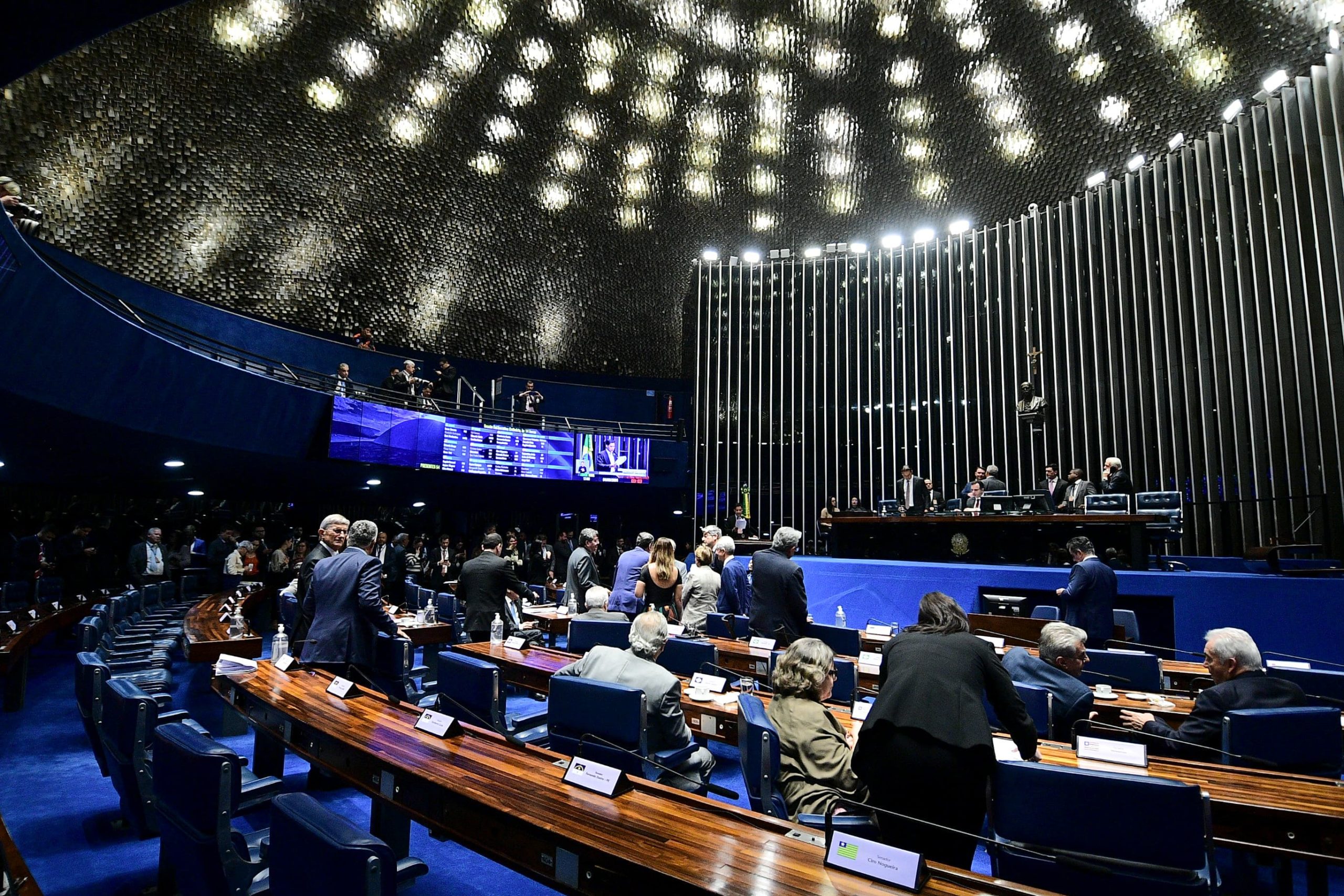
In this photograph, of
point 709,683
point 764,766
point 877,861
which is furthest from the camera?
point 709,683

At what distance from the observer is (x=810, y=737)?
266cm

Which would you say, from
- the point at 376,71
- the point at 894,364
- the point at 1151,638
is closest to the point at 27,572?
the point at 376,71

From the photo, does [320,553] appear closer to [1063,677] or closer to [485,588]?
[485,588]

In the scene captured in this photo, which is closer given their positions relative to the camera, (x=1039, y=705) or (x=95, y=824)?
(x=1039, y=705)

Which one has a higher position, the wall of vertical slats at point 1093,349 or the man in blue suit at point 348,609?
the wall of vertical slats at point 1093,349

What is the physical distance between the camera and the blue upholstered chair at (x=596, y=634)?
4.71 meters

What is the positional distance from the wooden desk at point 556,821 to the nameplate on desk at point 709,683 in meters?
1.29

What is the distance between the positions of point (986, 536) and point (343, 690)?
766cm

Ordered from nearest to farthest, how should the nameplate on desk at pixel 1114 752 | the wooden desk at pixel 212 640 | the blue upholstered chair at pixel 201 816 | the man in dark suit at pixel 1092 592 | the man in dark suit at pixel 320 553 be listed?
the blue upholstered chair at pixel 201 816
the nameplate on desk at pixel 1114 752
the man in dark suit at pixel 320 553
the wooden desk at pixel 212 640
the man in dark suit at pixel 1092 592

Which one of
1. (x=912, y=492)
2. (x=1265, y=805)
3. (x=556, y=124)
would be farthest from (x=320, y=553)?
(x=556, y=124)

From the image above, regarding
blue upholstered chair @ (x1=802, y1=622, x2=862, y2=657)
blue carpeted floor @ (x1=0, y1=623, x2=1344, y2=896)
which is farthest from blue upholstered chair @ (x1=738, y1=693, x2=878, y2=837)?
blue upholstered chair @ (x1=802, y1=622, x2=862, y2=657)

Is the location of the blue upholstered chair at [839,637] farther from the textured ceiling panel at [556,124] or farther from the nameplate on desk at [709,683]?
the textured ceiling panel at [556,124]

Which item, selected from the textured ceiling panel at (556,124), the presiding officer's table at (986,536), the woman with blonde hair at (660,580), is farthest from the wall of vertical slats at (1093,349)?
the woman with blonde hair at (660,580)

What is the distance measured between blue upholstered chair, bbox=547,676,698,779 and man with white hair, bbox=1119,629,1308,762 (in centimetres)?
210
